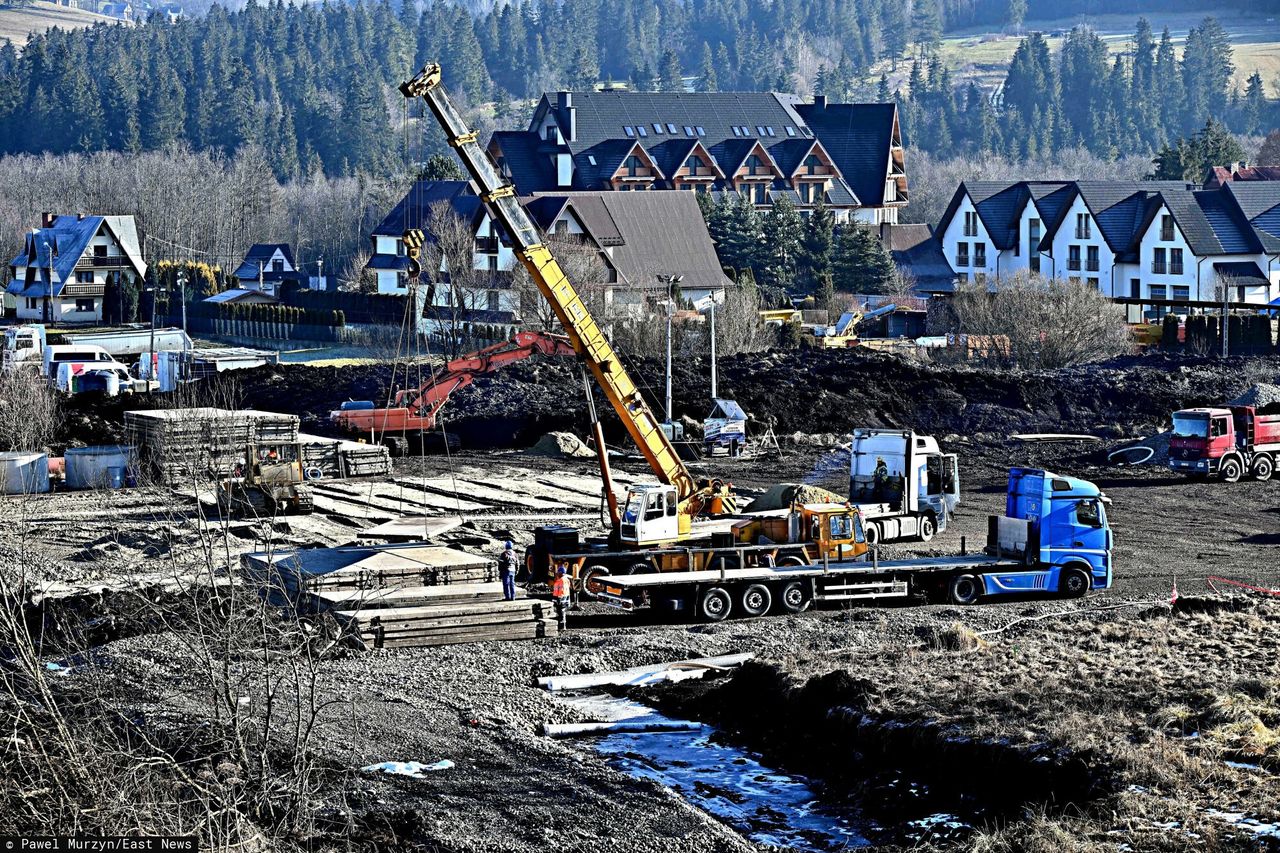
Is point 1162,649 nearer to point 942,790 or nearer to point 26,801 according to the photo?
point 942,790

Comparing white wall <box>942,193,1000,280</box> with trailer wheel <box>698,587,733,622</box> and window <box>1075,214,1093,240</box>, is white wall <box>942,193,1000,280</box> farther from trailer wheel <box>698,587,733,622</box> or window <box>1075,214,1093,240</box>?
trailer wheel <box>698,587,733,622</box>

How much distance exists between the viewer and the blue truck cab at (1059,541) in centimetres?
2973

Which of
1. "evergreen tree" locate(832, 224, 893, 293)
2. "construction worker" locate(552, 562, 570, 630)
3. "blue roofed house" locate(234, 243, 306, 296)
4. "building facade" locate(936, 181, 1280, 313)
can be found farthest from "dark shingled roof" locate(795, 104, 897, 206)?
"construction worker" locate(552, 562, 570, 630)

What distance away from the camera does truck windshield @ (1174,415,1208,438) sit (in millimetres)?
41531

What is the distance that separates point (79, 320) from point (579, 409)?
49.5 m

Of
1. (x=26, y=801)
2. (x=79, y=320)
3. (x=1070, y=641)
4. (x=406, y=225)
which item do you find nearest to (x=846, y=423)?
(x=1070, y=641)

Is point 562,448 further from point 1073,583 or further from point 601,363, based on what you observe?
point 1073,583

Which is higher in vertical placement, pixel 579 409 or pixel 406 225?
pixel 406 225

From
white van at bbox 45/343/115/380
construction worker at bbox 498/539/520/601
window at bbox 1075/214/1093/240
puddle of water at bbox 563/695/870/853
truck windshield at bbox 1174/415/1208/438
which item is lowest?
puddle of water at bbox 563/695/870/853

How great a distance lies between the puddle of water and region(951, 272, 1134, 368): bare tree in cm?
3970

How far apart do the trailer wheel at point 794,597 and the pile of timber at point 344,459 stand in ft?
50.5

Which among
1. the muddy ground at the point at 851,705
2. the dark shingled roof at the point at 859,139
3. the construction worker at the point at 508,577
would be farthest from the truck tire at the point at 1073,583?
the dark shingled roof at the point at 859,139

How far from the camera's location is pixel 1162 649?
24.9 metres

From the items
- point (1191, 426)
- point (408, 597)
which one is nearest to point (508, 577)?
point (408, 597)
